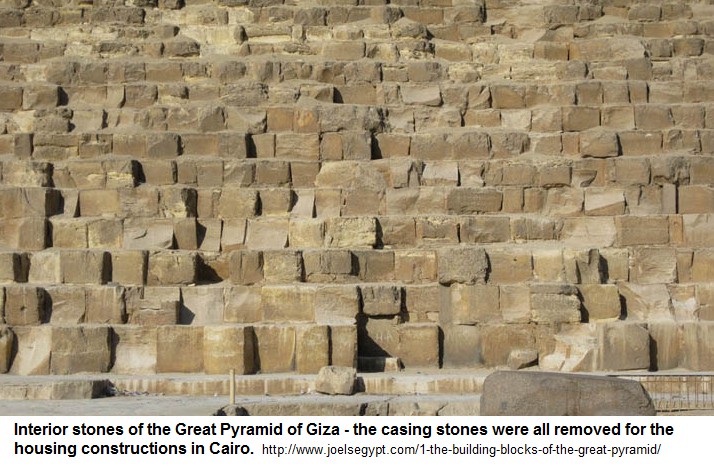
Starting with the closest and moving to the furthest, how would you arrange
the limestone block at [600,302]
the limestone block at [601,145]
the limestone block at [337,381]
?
the limestone block at [337,381] → the limestone block at [600,302] → the limestone block at [601,145]

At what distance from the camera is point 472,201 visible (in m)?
16.2

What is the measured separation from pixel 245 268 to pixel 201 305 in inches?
28.4

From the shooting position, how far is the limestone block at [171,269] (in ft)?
50.4

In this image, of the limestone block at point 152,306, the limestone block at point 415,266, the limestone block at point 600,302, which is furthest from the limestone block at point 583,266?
the limestone block at point 152,306

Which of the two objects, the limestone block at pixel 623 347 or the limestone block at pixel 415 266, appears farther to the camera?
the limestone block at pixel 415 266

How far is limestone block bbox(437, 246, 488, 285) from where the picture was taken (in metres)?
15.2

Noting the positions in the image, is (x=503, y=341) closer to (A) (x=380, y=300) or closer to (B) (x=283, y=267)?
(A) (x=380, y=300)

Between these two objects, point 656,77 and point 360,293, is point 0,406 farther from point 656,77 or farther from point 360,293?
point 656,77

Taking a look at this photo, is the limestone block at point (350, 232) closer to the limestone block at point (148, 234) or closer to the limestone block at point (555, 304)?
the limestone block at point (148, 234)

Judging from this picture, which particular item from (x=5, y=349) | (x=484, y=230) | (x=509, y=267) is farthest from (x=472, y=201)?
(x=5, y=349)

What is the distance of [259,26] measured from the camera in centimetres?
1911

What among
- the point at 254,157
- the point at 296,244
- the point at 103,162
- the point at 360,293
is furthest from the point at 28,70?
the point at 360,293

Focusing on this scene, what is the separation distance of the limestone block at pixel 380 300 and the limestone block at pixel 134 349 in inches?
100

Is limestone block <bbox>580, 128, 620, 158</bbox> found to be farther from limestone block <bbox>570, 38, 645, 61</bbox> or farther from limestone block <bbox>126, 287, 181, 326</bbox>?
limestone block <bbox>126, 287, 181, 326</bbox>
